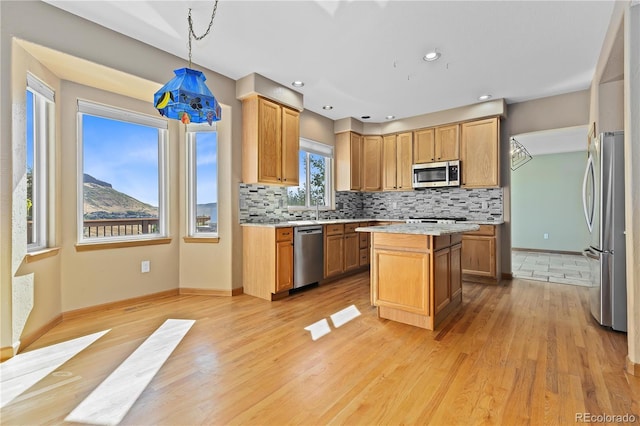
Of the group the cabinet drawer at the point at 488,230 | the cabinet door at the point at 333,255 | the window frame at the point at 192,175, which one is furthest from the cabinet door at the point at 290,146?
the cabinet drawer at the point at 488,230

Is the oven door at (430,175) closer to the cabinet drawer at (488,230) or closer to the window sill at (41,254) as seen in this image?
the cabinet drawer at (488,230)

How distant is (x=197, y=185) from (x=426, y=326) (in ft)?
10.2

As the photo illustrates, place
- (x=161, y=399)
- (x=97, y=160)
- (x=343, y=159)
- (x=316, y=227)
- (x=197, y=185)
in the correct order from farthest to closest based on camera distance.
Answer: (x=343, y=159), (x=316, y=227), (x=197, y=185), (x=97, y=160), (x=161, y=399)

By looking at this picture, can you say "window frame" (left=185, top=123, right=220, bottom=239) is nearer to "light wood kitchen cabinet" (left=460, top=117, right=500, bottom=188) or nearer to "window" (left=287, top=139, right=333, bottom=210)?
"window" (left=287, top=139, right=333, bottom=210)

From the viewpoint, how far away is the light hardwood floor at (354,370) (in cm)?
166

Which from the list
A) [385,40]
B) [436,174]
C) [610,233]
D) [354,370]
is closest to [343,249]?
[436,174]

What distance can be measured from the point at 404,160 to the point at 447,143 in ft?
2.62

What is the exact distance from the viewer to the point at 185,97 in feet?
6.25

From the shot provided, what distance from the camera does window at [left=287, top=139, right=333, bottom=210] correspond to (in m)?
5.09

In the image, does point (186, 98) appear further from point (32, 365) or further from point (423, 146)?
point (423, 146)

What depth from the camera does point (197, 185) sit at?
13.0 feet

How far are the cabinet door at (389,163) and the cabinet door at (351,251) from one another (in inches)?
53.7

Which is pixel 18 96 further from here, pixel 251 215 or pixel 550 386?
pixel 550 386

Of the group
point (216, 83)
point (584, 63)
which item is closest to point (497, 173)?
point (584, 63)
